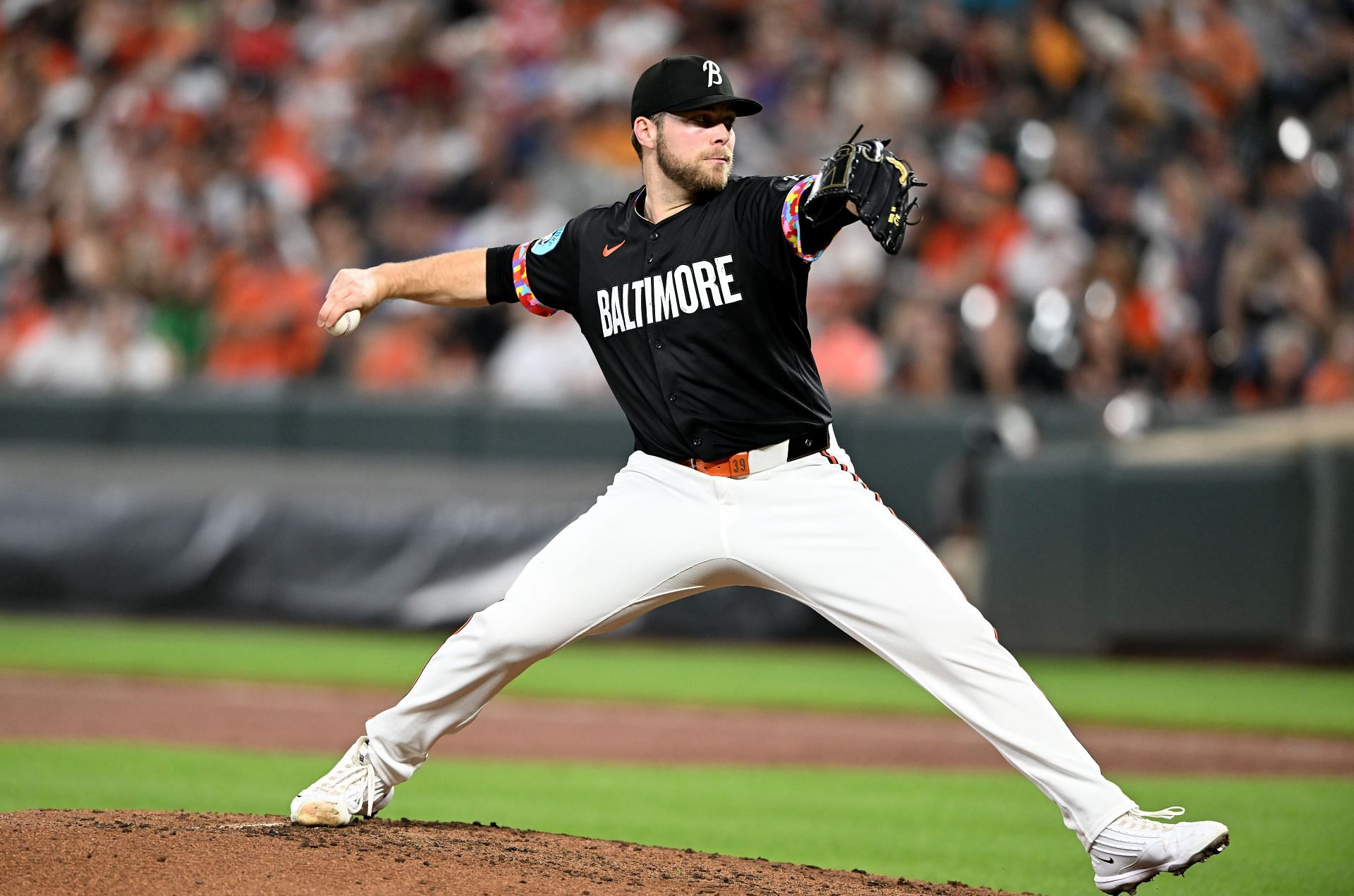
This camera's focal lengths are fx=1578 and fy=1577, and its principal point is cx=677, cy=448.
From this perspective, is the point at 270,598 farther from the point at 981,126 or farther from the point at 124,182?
the point at 981,126

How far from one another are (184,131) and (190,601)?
224 inches

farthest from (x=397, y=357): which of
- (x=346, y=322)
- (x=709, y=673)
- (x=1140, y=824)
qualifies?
(x=1140, y=824)

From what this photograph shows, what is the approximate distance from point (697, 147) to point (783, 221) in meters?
0.44

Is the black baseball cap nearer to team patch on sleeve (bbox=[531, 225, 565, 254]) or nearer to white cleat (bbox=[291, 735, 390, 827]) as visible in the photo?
team patch on sleeve (bbox=[531, 225, 565, 254])

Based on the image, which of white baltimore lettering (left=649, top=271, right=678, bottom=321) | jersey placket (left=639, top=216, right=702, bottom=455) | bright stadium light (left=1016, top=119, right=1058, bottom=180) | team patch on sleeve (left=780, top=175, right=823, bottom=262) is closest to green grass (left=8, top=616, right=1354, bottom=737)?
bright stadium light (left=1016, top=119, right=1058, bottom=180)

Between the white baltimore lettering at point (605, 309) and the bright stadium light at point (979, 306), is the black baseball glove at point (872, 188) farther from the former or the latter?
the bright stadium light at point (979, 306)

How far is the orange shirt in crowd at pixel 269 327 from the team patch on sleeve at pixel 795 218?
9.92m

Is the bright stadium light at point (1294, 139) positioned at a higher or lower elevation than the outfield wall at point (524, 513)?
higher

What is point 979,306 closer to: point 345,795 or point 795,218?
point 795,218

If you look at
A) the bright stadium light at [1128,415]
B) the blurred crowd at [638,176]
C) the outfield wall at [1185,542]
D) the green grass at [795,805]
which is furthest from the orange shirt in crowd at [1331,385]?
the green grass at [795,805]

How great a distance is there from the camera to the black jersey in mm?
4047

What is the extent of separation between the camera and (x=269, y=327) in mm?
13500

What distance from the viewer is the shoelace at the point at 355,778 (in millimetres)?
4289

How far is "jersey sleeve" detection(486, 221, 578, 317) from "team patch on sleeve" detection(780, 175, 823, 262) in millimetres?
792
